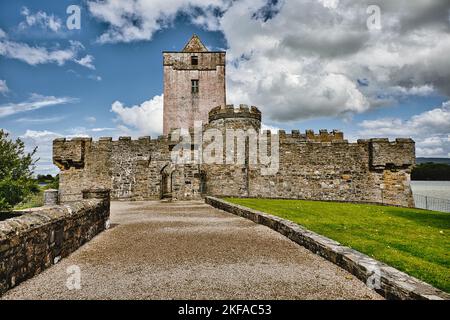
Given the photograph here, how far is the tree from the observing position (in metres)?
15.7

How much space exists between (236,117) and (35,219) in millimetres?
15268

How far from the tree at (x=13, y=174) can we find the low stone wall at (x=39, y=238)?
1030 cm

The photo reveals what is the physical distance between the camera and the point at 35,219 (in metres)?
5.18

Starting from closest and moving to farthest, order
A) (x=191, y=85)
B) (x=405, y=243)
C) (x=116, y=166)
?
(x=405, y=243) < (x=116, y=166) < (x=191, y=85)

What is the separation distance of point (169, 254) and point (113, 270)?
122 cm

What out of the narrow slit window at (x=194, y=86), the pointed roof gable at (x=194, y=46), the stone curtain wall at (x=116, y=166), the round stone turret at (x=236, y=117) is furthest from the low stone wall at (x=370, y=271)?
the pointed roof gable at (x=194, y=46)

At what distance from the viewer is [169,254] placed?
6102 millimetres

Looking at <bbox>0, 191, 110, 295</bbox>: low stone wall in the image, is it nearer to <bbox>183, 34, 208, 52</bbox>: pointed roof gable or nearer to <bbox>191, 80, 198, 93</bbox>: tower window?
<bbox>191, 80, 198, 93</bbox>: tower window

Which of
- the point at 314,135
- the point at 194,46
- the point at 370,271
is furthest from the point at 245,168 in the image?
the point at 194,46

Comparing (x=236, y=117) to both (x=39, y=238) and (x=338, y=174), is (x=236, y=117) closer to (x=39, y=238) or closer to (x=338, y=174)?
(x=338, y=174)

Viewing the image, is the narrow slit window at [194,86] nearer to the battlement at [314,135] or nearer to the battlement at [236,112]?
the battlement at [236,112]

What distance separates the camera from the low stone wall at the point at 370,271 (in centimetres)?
356
